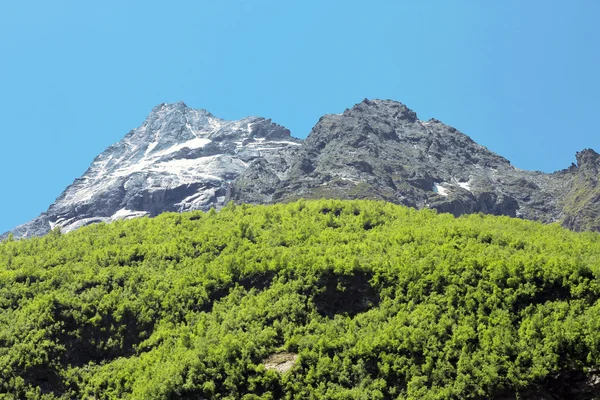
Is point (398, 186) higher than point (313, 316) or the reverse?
higher

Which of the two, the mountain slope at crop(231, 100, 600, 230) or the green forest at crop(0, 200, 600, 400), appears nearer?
the green forest at crop(0, 200, 600, 400)

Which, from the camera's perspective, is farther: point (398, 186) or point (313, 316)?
point (398, 186)

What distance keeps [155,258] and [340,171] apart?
12100 cm

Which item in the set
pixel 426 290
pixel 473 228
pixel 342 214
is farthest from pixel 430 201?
pixel 426 290

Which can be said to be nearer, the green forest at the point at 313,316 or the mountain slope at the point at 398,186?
the green forest at the point at 313,316

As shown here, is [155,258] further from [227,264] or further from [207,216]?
[207,216]

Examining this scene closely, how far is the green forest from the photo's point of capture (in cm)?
3769

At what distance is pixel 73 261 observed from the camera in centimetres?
5938

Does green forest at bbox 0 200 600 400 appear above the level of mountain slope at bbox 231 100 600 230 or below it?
below

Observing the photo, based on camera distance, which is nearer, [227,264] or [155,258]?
[227,264]

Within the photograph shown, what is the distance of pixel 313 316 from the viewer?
149 ft

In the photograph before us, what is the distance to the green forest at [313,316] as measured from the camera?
37.7 m

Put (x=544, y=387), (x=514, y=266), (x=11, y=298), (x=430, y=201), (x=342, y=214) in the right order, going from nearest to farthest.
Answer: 1. (x=544, y=387)
2. (x=514, y=266)
3. (x=11, y=298)
4. (x=342, y=214)
5. (x=430, y=201)

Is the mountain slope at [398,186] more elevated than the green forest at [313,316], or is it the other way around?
the mountain slope at [398,186]
